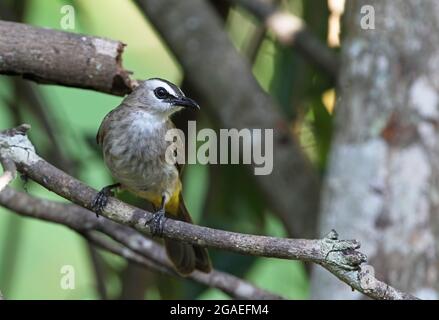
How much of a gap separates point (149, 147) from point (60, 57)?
1.94 ft

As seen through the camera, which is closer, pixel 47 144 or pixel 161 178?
pixel 161 178


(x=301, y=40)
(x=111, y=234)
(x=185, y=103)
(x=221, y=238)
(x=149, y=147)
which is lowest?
(x=221, y=238)

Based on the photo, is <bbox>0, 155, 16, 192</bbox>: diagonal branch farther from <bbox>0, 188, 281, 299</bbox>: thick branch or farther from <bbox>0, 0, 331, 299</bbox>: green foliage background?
<bbox>0, 0, 331, 299</bbox>: green foliage background

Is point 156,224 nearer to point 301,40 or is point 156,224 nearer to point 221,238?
point 221,238

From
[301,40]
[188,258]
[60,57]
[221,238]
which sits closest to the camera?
[221,238]

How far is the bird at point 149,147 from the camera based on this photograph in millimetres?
3873

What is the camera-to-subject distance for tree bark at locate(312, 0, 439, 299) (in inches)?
157

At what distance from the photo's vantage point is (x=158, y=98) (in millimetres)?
3949

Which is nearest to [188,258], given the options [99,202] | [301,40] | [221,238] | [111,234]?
[111,234]

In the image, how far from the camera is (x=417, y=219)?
400 cm

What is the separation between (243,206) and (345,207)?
56.2 inches
